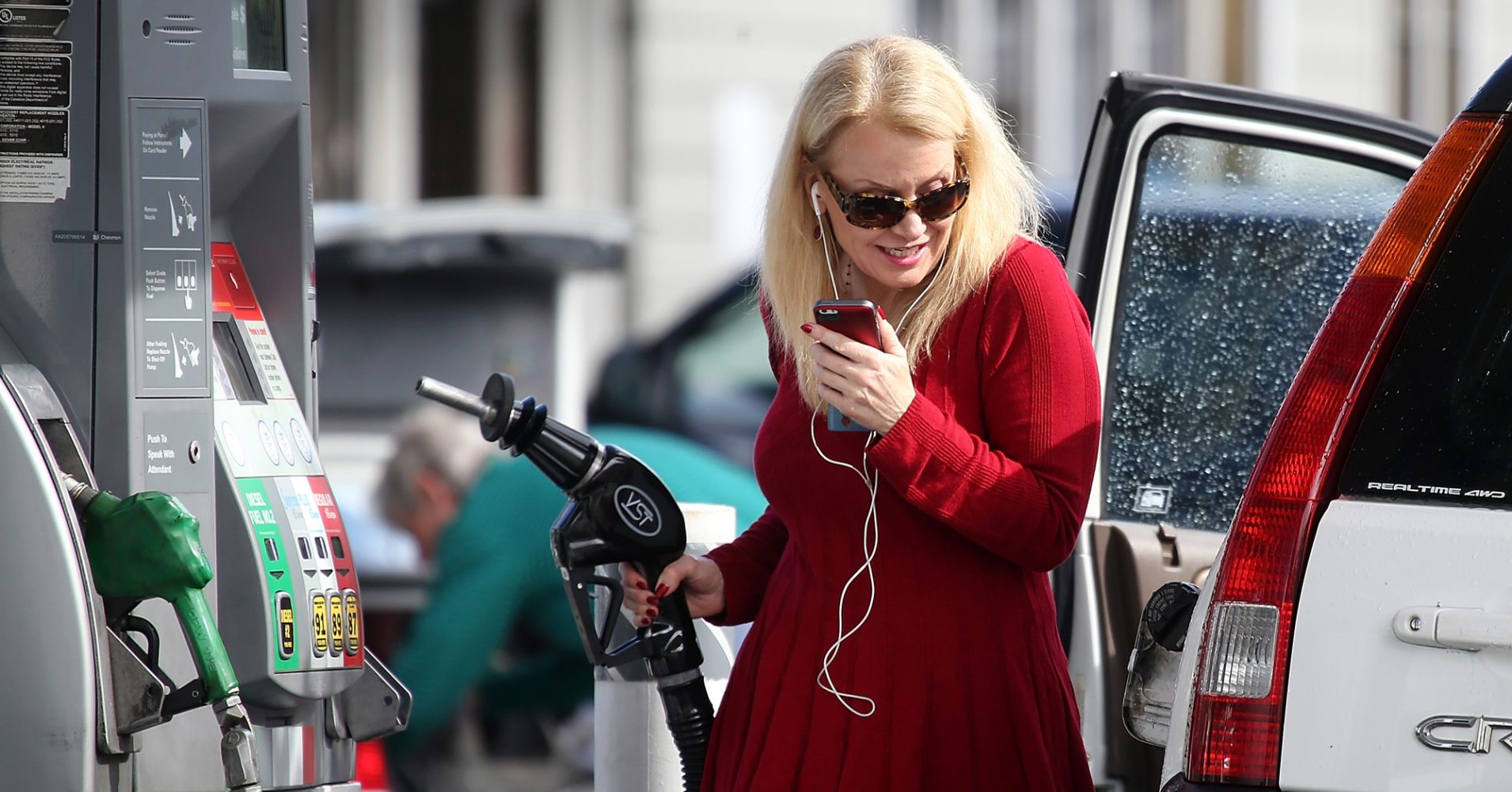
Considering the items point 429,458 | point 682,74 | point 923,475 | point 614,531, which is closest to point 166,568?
point 614,531

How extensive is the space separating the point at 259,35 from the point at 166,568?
0.90 metres

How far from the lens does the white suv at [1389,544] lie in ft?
6.48

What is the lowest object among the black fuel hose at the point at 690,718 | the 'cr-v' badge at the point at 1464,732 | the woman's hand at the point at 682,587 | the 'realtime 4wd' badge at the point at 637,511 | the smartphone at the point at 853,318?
the black fuel hose at the point at 690,718

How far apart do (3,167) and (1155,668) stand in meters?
1.90

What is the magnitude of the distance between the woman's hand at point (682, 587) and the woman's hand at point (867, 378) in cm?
52

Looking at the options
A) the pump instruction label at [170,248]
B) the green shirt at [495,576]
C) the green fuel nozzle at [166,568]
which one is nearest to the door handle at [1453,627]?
the green fuel nozzle at [166,568]

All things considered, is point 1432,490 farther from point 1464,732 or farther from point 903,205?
point 903,205

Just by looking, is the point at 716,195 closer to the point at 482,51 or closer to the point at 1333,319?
the point at 482,51

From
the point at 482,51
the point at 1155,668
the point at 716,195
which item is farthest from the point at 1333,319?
the point at 482,51

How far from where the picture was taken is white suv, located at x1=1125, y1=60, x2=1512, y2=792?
77.7 inches

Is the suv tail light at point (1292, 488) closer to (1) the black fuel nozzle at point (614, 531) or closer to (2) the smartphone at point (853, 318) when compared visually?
(2) the smartphone at point (853, 318)

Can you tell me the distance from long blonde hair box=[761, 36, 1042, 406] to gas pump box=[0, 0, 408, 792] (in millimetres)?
910

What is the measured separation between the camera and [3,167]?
286 cm

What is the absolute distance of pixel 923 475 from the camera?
237cm
